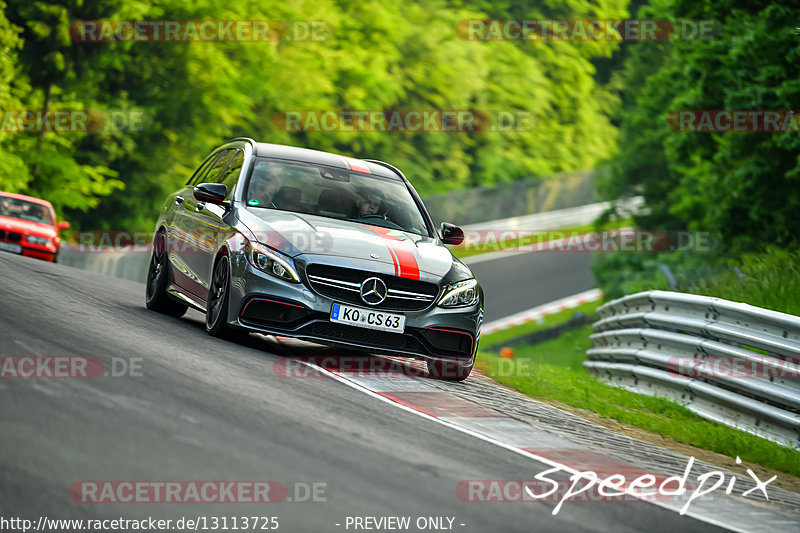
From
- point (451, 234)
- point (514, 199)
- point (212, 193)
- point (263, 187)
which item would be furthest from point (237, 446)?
point (514, 199)

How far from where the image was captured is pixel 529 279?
43625 mm

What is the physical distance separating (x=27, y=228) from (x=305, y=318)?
614 inches

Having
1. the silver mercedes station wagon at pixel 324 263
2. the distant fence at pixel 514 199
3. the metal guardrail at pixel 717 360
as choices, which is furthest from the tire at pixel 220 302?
the distant fence at pixel 514 199

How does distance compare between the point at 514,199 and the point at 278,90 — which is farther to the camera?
the point at 514,199

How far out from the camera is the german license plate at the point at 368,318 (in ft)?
28.6

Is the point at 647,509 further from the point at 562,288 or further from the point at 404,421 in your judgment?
the point at 562,288

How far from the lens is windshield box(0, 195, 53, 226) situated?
76.8ft

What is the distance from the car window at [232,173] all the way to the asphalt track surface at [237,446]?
2.44 metres

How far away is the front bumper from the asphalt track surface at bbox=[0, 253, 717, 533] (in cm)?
65

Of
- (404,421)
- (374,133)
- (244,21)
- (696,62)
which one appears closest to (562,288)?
(374,133)

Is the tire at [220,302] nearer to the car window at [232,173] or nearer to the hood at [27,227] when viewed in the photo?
the car window at [232,173]

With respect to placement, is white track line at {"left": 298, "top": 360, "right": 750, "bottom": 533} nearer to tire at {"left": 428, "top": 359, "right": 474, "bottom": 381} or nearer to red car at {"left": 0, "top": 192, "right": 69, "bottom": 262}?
tire at {"left": 428, "top": 359, "right": 474, "bottom": 381}

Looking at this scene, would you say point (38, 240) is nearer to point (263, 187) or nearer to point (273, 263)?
point (263, 187)

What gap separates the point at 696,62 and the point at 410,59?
28197 millimetres
